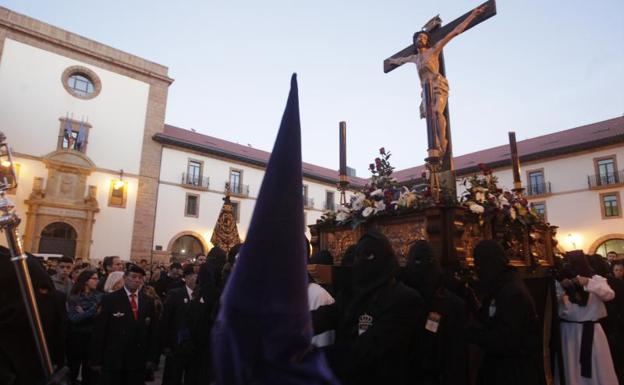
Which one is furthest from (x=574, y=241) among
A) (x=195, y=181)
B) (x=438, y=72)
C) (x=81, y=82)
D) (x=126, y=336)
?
(x=81, y=82)

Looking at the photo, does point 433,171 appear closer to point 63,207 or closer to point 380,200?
point 380,200

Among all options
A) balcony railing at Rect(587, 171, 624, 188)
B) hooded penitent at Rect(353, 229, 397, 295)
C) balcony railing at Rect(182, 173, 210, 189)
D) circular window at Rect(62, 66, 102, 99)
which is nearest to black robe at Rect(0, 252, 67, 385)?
hooded penitent at Rect(353, 229, 397, 295)

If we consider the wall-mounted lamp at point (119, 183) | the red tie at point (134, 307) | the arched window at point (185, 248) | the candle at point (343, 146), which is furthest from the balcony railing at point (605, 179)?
the wall-mounted lamp at point (119, 183)

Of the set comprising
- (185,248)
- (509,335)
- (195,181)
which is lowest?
(509,335)

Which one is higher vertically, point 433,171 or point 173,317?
point 433,171

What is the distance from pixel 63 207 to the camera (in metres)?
22.2

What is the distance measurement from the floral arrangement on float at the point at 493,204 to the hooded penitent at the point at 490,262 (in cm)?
167

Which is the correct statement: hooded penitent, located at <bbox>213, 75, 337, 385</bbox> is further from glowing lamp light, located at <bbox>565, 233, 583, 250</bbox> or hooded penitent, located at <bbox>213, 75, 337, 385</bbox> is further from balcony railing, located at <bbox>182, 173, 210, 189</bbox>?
glowing lamp light, located at <bbox>565, 233, 583, 250</bbox>

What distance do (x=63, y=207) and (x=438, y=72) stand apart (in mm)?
22342

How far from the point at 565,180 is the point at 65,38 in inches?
1297

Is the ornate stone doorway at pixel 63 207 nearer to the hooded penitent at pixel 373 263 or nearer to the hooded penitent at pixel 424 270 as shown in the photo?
the hooded penitent at pixel 424 270

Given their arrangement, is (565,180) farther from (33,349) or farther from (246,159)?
(33,349)

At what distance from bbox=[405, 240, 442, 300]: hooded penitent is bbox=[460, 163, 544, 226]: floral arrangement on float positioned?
6.31ft

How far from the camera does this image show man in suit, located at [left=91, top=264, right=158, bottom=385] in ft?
14.9
